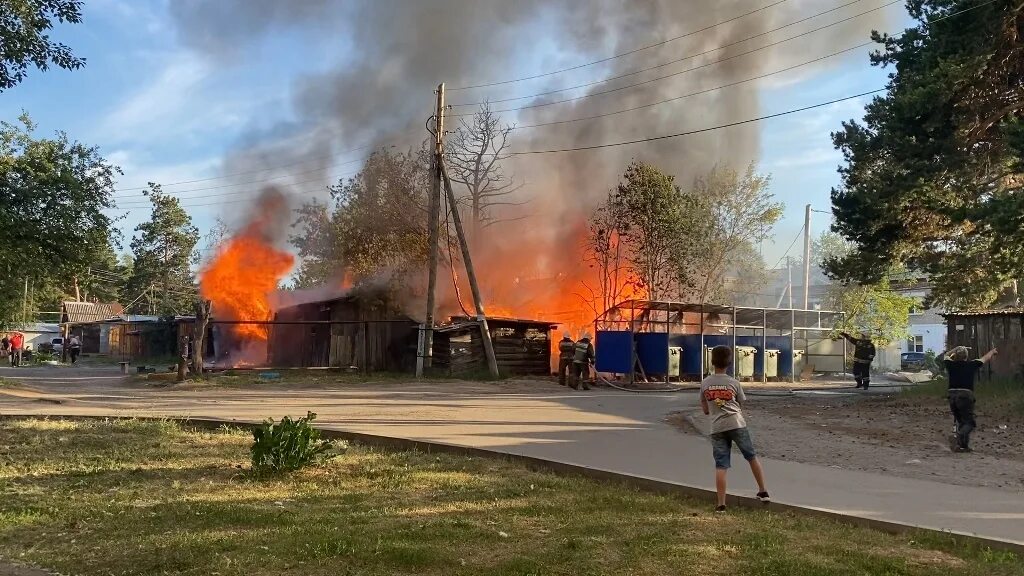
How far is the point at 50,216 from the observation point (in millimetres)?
14117

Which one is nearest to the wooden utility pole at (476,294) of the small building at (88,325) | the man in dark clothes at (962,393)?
the man in dark clothes at (962,393)

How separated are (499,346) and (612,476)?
18386 mm

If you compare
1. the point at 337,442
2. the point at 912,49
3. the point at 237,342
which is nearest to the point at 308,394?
the point at 337,442

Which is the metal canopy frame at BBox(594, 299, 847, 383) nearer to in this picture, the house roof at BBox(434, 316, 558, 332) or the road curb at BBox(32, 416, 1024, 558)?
the house roof at BBox(434, 316, 558, 332)

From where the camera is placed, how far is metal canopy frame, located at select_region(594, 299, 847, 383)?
74.3 ft

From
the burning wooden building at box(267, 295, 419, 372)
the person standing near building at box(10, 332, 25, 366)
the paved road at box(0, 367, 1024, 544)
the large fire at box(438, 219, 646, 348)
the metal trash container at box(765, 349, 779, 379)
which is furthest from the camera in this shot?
the person standing near building at box(10, 332, 25, 366)

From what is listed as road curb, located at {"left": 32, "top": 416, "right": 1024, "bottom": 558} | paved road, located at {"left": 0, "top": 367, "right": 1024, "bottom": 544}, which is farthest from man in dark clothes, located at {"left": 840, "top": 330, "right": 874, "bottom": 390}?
road curb, located at {"left": 32, "top": 416, "right": 1024, "bottom": 558}

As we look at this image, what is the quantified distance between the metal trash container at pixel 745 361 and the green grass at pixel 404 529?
1812 centimetres

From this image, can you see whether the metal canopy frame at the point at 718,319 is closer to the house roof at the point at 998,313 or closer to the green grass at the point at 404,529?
A: the house roof at the point at 998,313

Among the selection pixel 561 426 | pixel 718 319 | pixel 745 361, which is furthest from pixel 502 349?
pixel 561 426

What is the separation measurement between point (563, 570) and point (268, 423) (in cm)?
403

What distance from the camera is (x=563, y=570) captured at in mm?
4078

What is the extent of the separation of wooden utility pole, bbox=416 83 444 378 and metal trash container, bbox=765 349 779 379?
1110 centimetres

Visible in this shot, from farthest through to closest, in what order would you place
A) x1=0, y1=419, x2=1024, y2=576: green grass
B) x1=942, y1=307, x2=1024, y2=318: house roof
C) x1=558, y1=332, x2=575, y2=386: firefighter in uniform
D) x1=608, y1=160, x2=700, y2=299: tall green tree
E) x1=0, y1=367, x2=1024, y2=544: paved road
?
x1=608, y1=160, x2=700, y2=299: tall green tree < x1=558, y1=332, x2=575, y2=386: firefighter in uniform < x1=942, y1=307, x2=1024, y2=318: house roof < x1=0, y1=367, x2=1024, y2=544: paved road < x1=0, y1=419, x2=1024, y2=576: green grass
